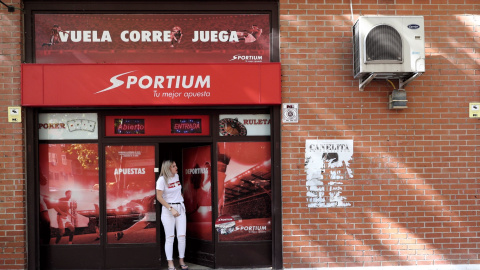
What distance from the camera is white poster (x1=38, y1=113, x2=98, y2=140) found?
636 centimetres

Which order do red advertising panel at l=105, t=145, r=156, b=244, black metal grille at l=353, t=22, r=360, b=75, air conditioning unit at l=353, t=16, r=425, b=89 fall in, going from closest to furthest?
air conditioning unit at l=353, t=16, r=425, b=89 < black metal grille at l=353, t=22, r=360, b=75 < red advertising panel at l=105, t=145, r=156, b=244

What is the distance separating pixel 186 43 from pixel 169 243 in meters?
2.98

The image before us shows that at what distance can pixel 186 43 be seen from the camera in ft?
21.0

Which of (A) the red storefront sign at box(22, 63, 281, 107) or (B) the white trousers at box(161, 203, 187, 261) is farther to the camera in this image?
(B) the white trousers at box(161, 203, 187, 261)

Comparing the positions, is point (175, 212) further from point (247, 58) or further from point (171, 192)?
point (247, 58)

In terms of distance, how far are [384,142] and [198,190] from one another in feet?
9.71

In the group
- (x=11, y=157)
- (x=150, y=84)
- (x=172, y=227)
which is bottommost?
(x=172, y=227)

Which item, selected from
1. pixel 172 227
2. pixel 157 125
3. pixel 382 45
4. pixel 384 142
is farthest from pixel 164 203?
pixel 382 45

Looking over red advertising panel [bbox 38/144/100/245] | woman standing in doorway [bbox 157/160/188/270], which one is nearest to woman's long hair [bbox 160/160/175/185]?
woman standing in doorway [bbox 157/160/188/270]

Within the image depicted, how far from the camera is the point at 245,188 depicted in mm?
6488

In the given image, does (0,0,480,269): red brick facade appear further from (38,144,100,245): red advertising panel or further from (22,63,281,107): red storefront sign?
(38,144,100,245): red advertising panel

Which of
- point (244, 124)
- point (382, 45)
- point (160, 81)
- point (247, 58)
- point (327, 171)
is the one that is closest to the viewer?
point (382, 45)

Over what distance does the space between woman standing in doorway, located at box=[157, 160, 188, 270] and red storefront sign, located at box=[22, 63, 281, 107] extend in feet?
3.48

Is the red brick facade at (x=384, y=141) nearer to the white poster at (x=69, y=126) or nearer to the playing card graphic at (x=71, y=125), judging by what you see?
the white poster at (x=69, y=126)
